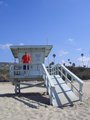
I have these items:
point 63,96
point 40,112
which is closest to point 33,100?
point 63,96

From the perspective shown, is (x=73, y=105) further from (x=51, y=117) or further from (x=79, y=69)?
(x=79, y=69)

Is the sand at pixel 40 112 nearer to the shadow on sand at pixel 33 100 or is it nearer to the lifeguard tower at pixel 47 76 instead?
the shadow on sand at pixel 33 100

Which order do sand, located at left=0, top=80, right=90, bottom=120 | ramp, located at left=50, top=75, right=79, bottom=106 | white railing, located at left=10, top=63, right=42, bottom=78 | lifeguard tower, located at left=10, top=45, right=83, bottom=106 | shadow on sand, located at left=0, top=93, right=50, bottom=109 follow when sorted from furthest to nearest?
1. white railing, located at left=10, top=63, right=42, bottom=78
2. lifeguard tower, located at left=10, top=45, right=83, bottom=106
3. ramp, located at left=50, top=75, right=79, bottom=106
4. shadow on sand, located at left=0, top=93, right=50, bottom=109
5. sand, located at left=0, top=80, right=90, bottom=120

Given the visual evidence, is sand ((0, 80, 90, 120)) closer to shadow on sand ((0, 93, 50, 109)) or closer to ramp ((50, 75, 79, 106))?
Answer: shadow on sand ((0, 93, 50, 109))

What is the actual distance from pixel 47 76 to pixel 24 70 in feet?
10.6

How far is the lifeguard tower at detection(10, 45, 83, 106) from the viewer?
15.0m

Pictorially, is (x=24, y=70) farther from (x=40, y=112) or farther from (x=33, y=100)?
(x=40, y=112)

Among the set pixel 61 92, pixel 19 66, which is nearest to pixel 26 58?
pixel 19 66

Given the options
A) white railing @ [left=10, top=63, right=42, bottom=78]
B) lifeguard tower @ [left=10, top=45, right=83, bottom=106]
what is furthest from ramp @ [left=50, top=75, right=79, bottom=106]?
white railing @ [left=10, top=63, right=42, bottom=78]

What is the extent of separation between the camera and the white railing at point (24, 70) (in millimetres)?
18812

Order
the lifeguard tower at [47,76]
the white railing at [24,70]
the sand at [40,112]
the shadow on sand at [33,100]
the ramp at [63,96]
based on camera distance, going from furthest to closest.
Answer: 1. the white railing at [24,70]
2. the lifeguard tower at [47,76]
3. the ramp at [63,96]
4. the shadow on sand at [33,100]
5. the sand at [40,112]

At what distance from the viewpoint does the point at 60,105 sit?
1398cm

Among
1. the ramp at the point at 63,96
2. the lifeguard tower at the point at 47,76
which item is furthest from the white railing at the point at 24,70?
the ramp at the point at 63,96

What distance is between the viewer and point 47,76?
16188mm
